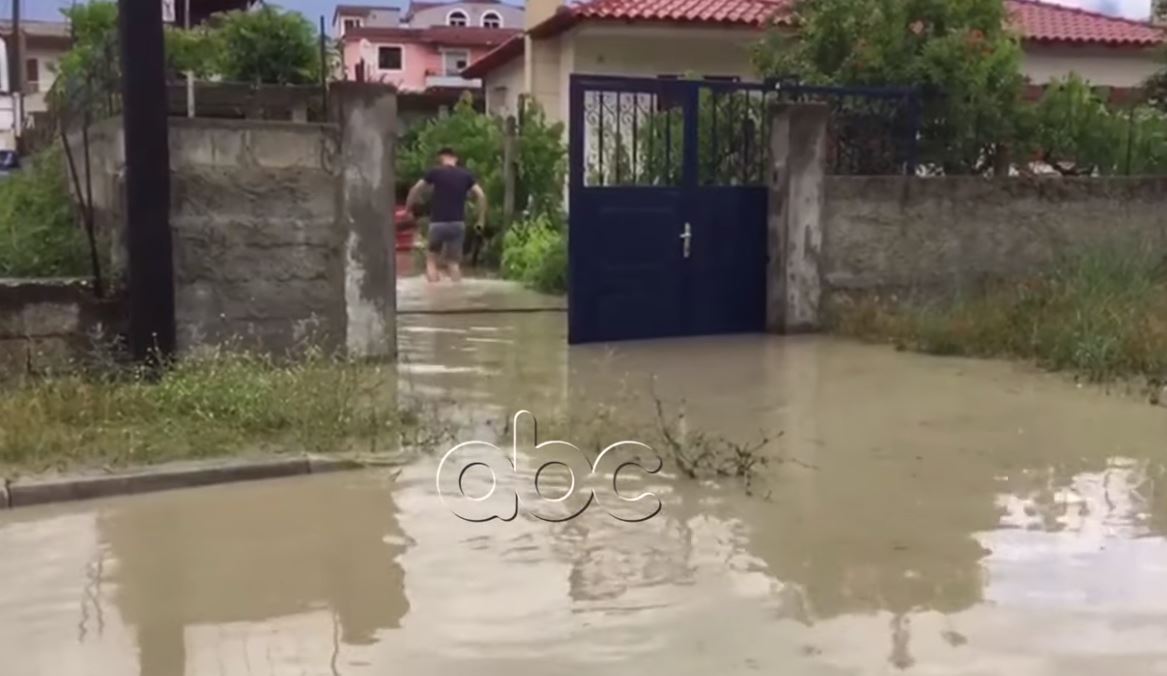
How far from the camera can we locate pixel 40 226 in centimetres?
978

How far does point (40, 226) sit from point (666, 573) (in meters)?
6.35

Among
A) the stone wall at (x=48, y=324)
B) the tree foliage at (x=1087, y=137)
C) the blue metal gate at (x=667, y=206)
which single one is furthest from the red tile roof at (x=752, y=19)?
the stone wall at (x=48, y=324)

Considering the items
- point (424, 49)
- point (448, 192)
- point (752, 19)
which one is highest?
point (424, 49)

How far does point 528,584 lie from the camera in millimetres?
5246

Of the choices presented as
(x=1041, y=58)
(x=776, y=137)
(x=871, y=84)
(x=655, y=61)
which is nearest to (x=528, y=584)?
(x=776, y=137)

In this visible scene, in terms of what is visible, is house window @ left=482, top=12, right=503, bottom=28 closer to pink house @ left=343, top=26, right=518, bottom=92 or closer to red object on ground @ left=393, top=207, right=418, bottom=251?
pink house @ left=343, top=26, right=518, bottom=92

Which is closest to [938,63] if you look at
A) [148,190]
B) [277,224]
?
[277,224]

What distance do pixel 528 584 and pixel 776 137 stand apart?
293 inches

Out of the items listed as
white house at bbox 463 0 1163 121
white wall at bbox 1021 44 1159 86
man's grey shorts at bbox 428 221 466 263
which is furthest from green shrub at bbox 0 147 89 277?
white wall at bbox 1021 44 1159 86

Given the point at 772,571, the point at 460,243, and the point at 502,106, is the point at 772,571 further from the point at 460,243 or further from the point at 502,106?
the point at 502,106

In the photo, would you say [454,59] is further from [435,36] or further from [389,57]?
[389,57]

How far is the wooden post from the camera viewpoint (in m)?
18.1

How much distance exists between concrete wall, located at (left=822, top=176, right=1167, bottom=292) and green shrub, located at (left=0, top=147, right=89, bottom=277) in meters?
6.33

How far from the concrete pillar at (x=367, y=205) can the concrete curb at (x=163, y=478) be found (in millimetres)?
2977
